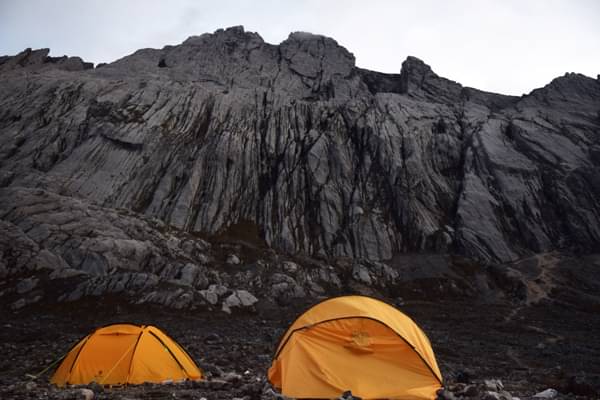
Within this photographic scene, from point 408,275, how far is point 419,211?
46.7 feet

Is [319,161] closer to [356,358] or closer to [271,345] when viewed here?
[271,345]

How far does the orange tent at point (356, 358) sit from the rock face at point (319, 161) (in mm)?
35824

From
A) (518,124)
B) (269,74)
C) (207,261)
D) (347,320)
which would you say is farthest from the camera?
(269,74)

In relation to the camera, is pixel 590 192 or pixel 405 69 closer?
pixel 590 192

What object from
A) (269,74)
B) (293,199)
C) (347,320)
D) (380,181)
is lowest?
(347,320)

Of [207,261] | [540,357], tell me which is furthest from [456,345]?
[207,261]

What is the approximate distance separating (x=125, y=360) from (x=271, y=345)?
472 inches

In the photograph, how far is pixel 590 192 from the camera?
64.1 metres

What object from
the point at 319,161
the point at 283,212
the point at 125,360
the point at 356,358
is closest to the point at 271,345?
the point at 125,360

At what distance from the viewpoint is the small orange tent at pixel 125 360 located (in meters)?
14.8

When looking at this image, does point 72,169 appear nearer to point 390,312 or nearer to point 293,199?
point 293,199

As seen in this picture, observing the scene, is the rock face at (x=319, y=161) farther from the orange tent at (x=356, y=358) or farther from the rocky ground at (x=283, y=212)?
the orange tent at (x=356, y=358)

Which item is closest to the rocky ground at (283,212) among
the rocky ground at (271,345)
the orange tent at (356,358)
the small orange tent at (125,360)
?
the rocky ground at (271,345)

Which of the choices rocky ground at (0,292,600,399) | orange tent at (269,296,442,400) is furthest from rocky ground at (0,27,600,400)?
orange tent at (269,296,442,400)
